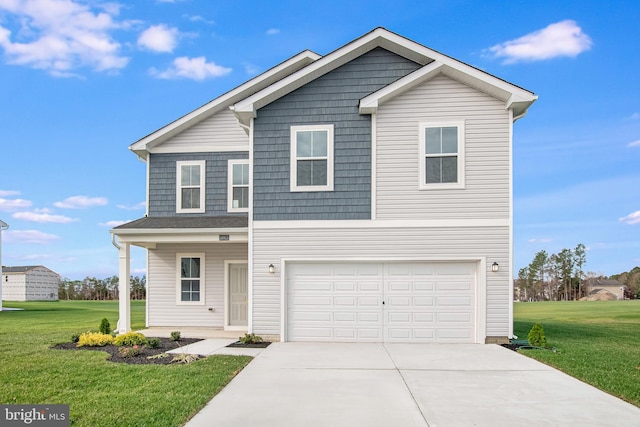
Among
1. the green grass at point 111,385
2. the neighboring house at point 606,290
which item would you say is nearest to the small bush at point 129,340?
the green grass at point 111,385

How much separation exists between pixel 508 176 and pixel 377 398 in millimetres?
6823

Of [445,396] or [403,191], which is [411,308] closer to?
[403,191]

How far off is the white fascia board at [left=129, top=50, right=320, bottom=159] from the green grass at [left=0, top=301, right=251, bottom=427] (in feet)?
22.1

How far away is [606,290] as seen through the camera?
44.4m

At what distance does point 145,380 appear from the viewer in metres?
7.17

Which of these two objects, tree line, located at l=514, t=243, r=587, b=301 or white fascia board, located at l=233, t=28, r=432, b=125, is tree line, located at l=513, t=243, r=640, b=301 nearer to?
tree line, located at l=514, t=243, r=587, b=301

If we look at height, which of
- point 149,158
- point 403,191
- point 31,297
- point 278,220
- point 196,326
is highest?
point 149,158

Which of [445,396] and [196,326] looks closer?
[445,396]

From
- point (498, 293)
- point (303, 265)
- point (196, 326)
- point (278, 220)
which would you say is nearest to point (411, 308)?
point (498, 293)

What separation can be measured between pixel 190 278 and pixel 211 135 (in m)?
4.44

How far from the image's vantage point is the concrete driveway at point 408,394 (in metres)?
5.53

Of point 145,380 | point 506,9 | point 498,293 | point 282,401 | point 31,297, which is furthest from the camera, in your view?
point 31,297

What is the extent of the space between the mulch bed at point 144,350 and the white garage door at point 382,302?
265cm

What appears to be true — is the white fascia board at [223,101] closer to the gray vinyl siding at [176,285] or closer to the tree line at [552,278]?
the gray vinyl siding at [176,285]
